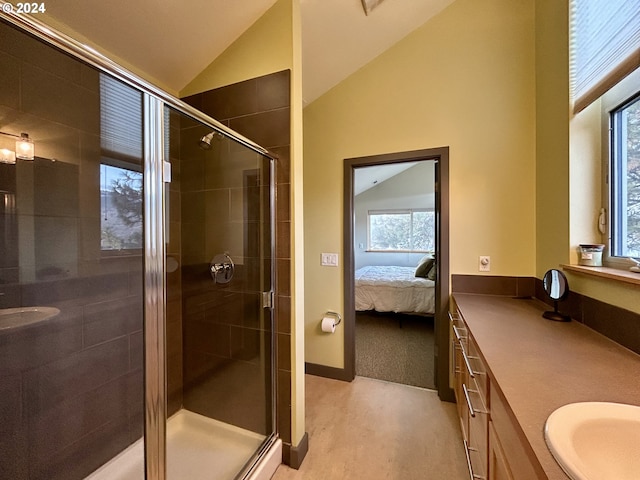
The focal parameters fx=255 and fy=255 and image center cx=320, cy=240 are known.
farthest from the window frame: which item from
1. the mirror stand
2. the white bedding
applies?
the white bedding

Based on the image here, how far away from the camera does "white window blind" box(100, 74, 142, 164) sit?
126 centimetres

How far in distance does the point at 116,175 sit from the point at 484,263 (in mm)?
2523

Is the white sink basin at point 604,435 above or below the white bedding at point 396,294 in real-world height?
above

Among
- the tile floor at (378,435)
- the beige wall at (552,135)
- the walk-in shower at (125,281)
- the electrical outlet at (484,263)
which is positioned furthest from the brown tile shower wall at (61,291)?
the beige wall at (552,135)

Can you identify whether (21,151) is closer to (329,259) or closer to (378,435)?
(329,259)

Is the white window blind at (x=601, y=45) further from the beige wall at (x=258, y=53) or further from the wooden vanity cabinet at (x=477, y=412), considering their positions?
the beige wall at (x=258, y=53)

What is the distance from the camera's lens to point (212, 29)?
155cm

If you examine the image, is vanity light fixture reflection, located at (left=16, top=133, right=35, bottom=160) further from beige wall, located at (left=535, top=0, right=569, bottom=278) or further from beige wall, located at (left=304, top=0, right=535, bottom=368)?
beige wall, located at (left=535, top=0, right=569, bottom=278)

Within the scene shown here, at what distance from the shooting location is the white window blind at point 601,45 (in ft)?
3.50

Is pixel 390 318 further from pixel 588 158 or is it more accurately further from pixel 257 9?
pixel 257 9

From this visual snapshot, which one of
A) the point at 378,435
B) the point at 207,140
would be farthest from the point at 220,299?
the point at 378,435

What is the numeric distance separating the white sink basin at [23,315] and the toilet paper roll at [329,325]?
1.78 metres

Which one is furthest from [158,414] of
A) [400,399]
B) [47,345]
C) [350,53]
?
[350,53]

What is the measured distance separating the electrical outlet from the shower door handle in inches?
72.7
